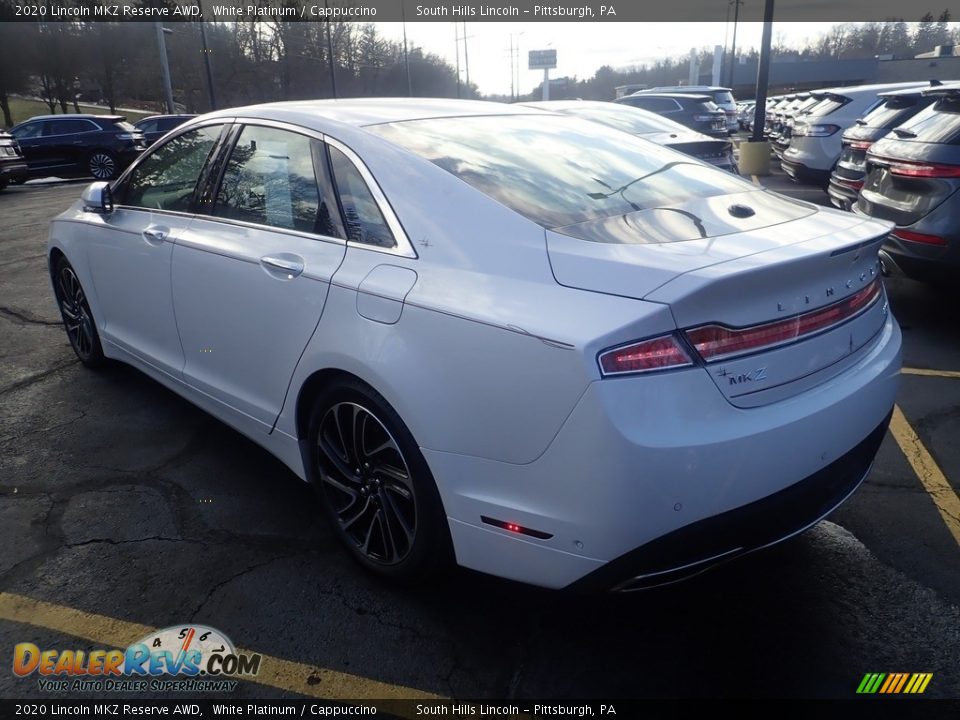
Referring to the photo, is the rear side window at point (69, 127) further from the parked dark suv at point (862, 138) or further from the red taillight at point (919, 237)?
the red taillight at point (919, 237)

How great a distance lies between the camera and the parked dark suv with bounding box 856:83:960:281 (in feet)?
15.5

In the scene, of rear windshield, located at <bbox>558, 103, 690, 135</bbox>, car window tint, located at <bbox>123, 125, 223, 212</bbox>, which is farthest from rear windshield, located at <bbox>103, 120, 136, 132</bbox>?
Answer: car window tint, located at <bbox>123, 125, 223, 212</bbox>

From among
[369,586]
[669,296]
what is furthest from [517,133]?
[369,586]

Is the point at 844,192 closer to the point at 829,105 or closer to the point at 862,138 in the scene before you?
the point at 862,138

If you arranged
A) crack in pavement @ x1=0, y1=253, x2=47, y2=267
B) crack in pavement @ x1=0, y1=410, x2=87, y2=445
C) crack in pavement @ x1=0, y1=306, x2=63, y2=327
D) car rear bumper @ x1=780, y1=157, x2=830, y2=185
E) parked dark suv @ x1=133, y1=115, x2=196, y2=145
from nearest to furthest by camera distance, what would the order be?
crack in pavement @ x1=0, y1=410, x2=87, y2=445
crack in pavement @ x1=0, y1=306, x2=63, y2=327
crack in pavement @ x1=0, y1=253, x2=47, y2=267
car rear bumper @ x1=780, y1=157, x2=830, y2=185
parked dark suv @ x1=133, y1=115, x2=196, y2=145

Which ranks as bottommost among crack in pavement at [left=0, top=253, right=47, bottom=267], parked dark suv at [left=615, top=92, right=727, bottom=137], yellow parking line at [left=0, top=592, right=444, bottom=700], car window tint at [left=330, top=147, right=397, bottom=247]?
crack in pavement at [left=0, top=253, right=47, bottom=267]

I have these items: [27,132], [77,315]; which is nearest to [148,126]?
[27,132]

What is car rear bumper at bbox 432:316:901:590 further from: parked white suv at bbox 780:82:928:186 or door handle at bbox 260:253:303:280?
parked white suv at bbox 780:82:928:186

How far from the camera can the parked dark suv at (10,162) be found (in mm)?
16078

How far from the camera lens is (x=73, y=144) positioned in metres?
18.3

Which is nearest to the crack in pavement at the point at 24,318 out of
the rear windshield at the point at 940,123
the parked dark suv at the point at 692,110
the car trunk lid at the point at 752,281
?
the car trunk lid at the point at 752,281

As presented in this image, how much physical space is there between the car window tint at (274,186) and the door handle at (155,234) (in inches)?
14.6

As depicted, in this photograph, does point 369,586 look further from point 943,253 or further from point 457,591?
point 943,253

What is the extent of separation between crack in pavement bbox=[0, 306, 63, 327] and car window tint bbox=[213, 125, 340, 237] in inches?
143
